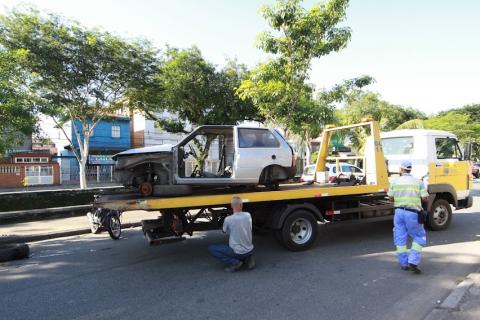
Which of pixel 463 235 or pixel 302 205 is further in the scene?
pixel 463 235

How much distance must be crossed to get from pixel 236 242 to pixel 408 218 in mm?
2673

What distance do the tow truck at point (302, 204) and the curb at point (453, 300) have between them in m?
2.71

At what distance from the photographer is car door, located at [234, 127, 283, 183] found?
22.5 ft

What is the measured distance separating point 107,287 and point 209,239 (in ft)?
10.9

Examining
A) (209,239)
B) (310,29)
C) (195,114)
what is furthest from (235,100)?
(209,239)

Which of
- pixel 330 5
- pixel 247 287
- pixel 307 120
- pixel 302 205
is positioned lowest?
pixel 247 287

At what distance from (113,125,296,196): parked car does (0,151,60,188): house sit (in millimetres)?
30039

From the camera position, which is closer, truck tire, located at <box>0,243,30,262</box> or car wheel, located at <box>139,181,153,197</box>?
car wheel, located at <box>139,181,153,197</box>

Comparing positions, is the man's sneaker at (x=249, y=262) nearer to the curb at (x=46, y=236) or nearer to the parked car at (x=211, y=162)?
the parked car at (x=211, y=162)

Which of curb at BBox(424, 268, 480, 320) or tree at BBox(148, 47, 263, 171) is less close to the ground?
tree at BBox(148, 47, 263, 171)

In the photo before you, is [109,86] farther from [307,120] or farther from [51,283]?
[51,283]

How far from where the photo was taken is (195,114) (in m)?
20.7

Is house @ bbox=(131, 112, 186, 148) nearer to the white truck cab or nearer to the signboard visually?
the signboard

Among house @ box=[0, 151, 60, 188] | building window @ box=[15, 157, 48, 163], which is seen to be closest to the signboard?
house @ box=[0, 151, 60, 188]
